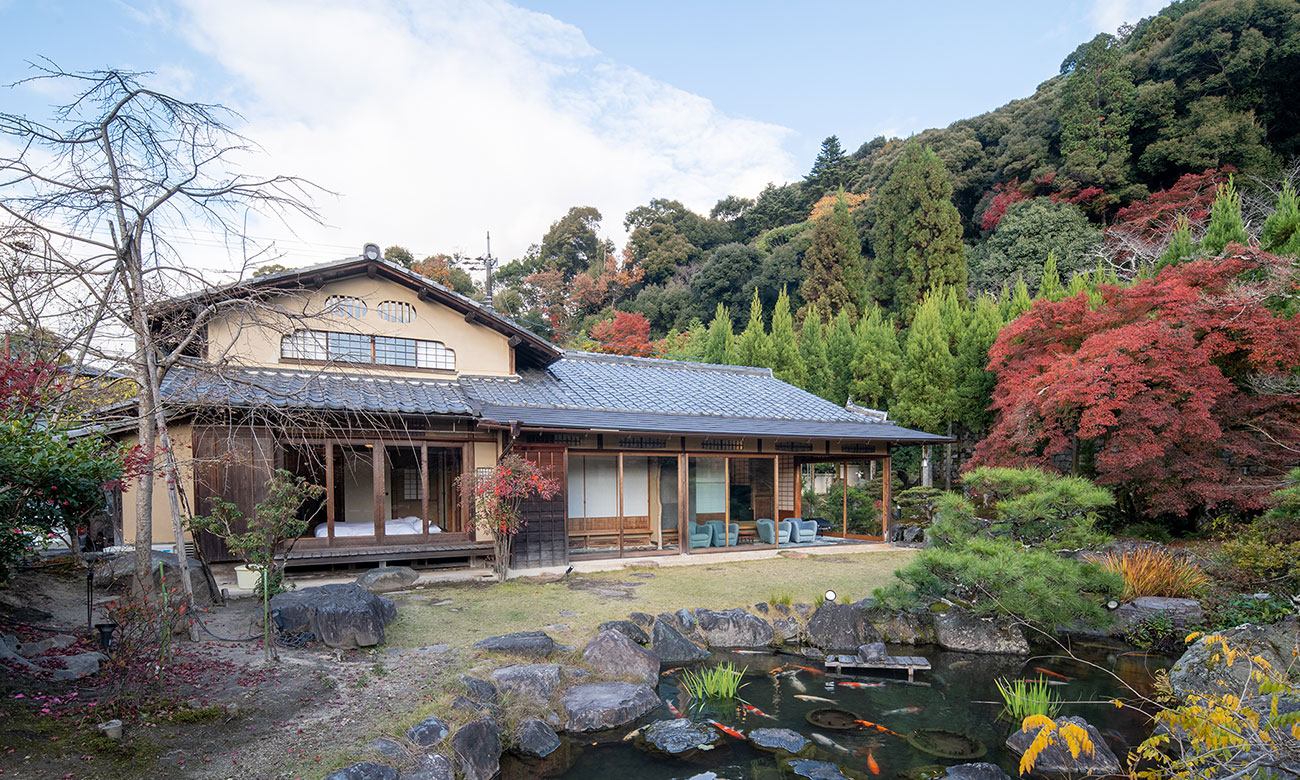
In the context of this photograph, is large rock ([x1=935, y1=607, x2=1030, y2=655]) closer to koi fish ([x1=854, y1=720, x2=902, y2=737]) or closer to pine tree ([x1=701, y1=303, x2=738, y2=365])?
koi fish ([x1=854, y1=720, x2=902, y2=737])

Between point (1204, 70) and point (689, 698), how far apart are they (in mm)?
27155

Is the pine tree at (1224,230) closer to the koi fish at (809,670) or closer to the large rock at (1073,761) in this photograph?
the large rock at (1073,761)

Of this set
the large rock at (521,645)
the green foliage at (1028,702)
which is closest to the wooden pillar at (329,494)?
the large rock at (521,645)

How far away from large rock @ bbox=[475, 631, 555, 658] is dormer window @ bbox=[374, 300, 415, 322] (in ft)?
22.5

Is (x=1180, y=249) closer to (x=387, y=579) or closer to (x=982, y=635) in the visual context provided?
(x=982, y=635)

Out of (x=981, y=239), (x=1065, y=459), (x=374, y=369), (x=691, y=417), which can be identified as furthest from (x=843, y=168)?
(x=374, y=369)

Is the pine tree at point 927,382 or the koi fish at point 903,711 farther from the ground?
the pine tree at point 927,382

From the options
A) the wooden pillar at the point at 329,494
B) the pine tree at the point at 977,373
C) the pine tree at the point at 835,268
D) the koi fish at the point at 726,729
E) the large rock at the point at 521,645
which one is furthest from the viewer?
the pine tree at the point at 835,268

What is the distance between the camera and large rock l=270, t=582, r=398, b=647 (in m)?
6.02

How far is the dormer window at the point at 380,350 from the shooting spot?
418 inches

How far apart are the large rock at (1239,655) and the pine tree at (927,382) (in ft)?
35.3

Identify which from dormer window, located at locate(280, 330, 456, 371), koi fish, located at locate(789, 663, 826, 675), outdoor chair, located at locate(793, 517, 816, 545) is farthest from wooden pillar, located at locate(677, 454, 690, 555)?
koi fish, located at locate(789, 663, 826, 675)

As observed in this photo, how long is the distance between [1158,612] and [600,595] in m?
6.56

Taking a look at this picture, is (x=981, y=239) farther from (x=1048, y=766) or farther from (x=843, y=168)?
(x=1048, y=766)
